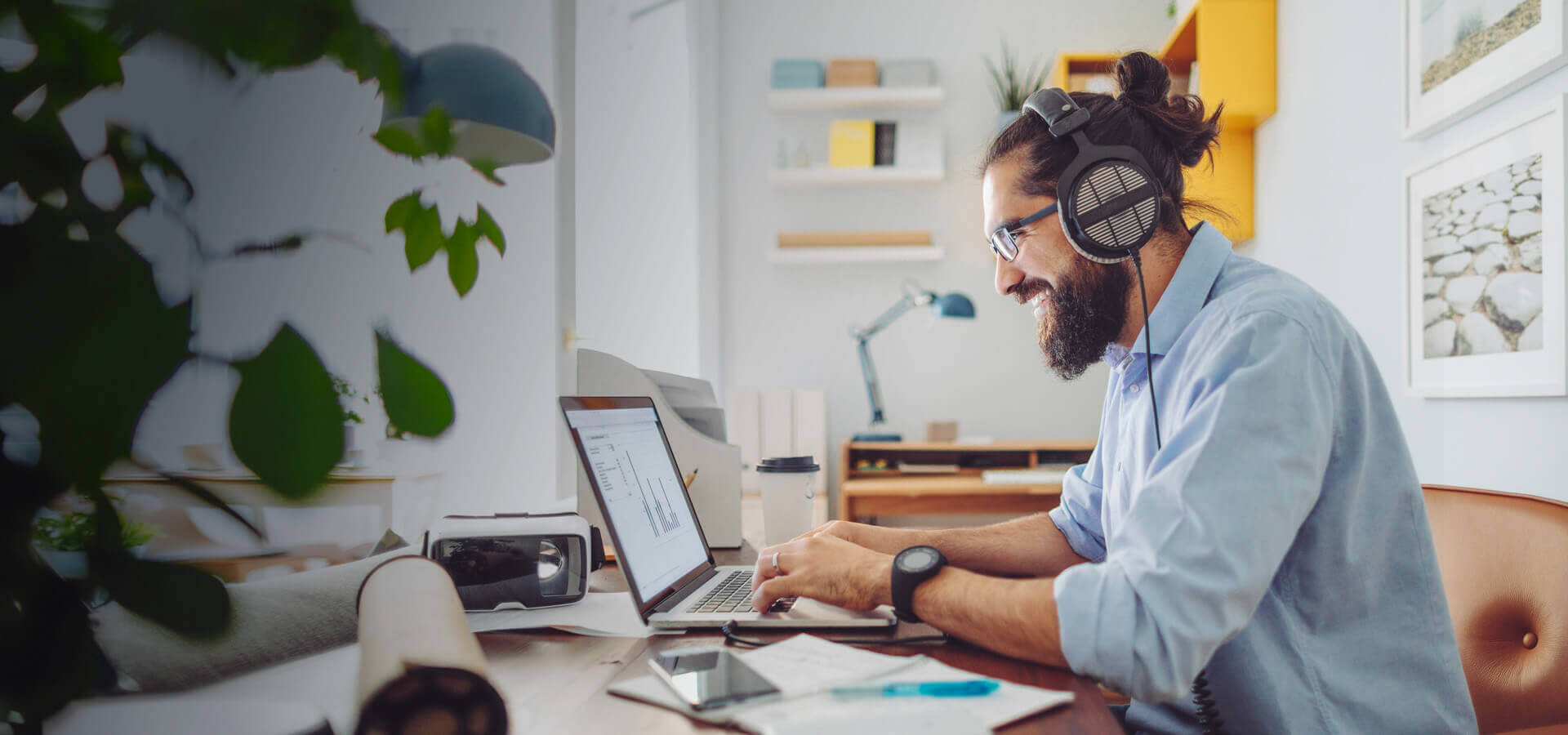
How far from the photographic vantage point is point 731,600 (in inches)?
38.5

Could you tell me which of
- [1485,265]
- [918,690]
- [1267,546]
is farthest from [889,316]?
[918,690]

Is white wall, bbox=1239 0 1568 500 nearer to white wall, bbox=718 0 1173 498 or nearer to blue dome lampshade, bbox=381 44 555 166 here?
white wall, bbox=718 0 1173 498

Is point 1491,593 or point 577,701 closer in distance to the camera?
point 577,701

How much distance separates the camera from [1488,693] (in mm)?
982

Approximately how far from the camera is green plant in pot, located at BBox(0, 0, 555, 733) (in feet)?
0.62

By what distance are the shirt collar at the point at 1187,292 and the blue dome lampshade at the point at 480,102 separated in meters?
0.72

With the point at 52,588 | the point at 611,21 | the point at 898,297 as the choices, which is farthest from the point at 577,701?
the point at 898,297

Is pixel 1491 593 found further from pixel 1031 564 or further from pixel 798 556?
pixel 798 556

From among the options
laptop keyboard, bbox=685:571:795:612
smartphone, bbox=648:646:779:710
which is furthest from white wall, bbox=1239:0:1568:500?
smartphone, bbox=648:646:779:710

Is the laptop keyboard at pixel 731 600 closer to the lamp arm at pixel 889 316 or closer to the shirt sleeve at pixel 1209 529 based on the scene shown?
the shirt sleeve at pixel 1209 529

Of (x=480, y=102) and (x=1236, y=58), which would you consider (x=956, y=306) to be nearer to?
(x=1236, y=58)

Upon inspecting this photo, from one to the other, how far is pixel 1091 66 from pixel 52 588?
3527 millimetres

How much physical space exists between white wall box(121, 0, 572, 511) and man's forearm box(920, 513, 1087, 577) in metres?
0.69

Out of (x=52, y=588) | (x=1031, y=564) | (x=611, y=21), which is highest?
(x=611, y=21)
